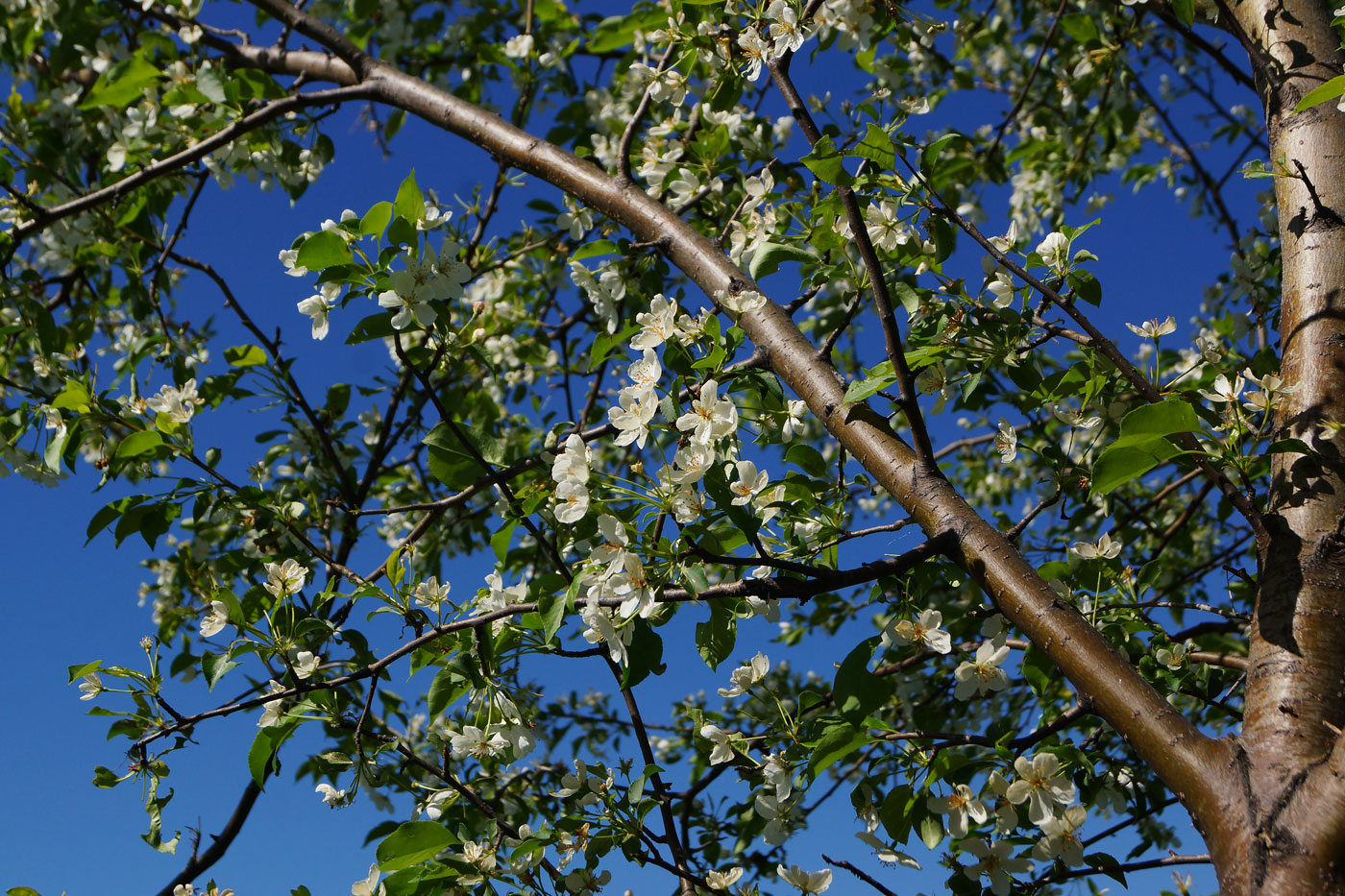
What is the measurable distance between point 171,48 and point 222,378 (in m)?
1.29

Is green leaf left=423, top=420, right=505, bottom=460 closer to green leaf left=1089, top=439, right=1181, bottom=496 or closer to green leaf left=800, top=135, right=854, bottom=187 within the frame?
green leaf left=800, top=135, right=854, bottom=187

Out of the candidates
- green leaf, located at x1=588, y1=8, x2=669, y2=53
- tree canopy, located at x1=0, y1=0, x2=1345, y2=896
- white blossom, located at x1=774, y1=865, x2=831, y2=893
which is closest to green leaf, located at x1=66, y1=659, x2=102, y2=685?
tree canopy, located at x1=0, y1=0, x2=1345, y2=896

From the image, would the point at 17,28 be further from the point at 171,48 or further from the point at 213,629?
the point at 213,629

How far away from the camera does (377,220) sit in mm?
1698

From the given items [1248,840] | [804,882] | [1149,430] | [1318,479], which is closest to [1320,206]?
[1318,479]

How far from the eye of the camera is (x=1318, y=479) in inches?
64.8

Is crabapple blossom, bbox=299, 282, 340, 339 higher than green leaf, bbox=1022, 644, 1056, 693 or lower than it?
higher

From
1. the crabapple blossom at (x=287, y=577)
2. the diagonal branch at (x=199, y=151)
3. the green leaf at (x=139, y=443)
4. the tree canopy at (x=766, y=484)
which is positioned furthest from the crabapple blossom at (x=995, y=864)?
the diagonal branch at (x=199, y=151)

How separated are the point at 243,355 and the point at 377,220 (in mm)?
1479

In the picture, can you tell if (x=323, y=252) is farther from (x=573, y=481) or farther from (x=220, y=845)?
(x=220, y=845)

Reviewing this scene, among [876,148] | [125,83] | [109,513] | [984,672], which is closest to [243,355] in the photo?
[109,513]

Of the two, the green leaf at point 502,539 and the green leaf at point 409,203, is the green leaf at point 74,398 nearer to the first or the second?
the green leaf at point 409,203

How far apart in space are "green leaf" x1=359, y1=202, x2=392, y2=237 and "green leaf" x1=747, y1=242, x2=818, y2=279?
30.0 inches

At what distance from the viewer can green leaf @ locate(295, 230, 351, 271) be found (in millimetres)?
1651
